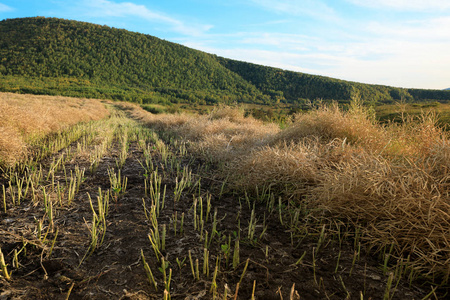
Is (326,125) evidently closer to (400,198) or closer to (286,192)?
(286,192)

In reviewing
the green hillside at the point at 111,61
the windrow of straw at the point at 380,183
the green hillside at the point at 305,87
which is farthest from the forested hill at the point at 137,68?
the windrow of straw at the point at 380,183

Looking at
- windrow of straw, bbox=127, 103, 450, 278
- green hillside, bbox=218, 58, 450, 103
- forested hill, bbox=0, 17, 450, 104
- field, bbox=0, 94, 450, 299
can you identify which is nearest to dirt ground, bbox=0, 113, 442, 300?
field, bbox=0, 94, 450, 299

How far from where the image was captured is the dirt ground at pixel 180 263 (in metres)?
1.46

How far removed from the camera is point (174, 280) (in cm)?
156

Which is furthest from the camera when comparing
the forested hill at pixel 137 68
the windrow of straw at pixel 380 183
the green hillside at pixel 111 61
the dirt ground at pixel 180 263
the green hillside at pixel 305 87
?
the green hillside at pixel 111 61

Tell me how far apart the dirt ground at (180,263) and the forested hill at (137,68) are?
50.7 metres

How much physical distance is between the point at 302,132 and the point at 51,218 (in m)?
3.84

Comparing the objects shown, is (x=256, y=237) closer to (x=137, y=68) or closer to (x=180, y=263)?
(x=180, y=263)

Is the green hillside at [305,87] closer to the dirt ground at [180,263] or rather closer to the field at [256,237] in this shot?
the field at [256,237]

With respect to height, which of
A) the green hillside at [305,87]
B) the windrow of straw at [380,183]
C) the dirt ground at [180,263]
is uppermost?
the green hillside at [305,87]

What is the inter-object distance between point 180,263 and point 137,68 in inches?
3497

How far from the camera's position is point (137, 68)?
81.2 metres

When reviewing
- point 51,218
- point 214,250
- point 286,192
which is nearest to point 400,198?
point 286,192

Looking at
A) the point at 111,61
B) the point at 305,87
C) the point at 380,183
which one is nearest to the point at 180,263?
the point at 380,183
